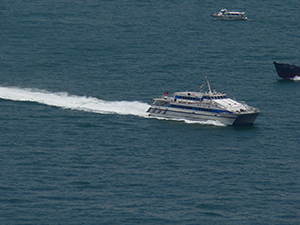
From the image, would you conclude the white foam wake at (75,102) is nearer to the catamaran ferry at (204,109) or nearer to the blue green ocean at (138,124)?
the blue green ocean at (138,124)

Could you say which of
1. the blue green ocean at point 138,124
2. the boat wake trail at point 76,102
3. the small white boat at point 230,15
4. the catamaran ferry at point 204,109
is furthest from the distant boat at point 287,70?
the small white boat at point 230,15

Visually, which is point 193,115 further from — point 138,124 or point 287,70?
point 287,70

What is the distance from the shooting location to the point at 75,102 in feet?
380

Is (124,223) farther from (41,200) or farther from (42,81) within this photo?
(42,81)

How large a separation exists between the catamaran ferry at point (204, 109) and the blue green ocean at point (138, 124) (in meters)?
1.86

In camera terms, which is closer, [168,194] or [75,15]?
[168,194]

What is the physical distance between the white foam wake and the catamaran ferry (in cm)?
433

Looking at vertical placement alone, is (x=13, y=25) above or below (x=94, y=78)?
above

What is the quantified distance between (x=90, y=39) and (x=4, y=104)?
5136 centimetres

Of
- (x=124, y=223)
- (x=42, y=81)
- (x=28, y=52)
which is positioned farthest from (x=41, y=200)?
(x=28, y=52)

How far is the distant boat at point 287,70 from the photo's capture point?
139 m

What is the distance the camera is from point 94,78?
432 feet

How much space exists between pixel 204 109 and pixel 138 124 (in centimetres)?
1293

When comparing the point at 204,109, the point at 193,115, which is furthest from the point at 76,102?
the point at 204,109
